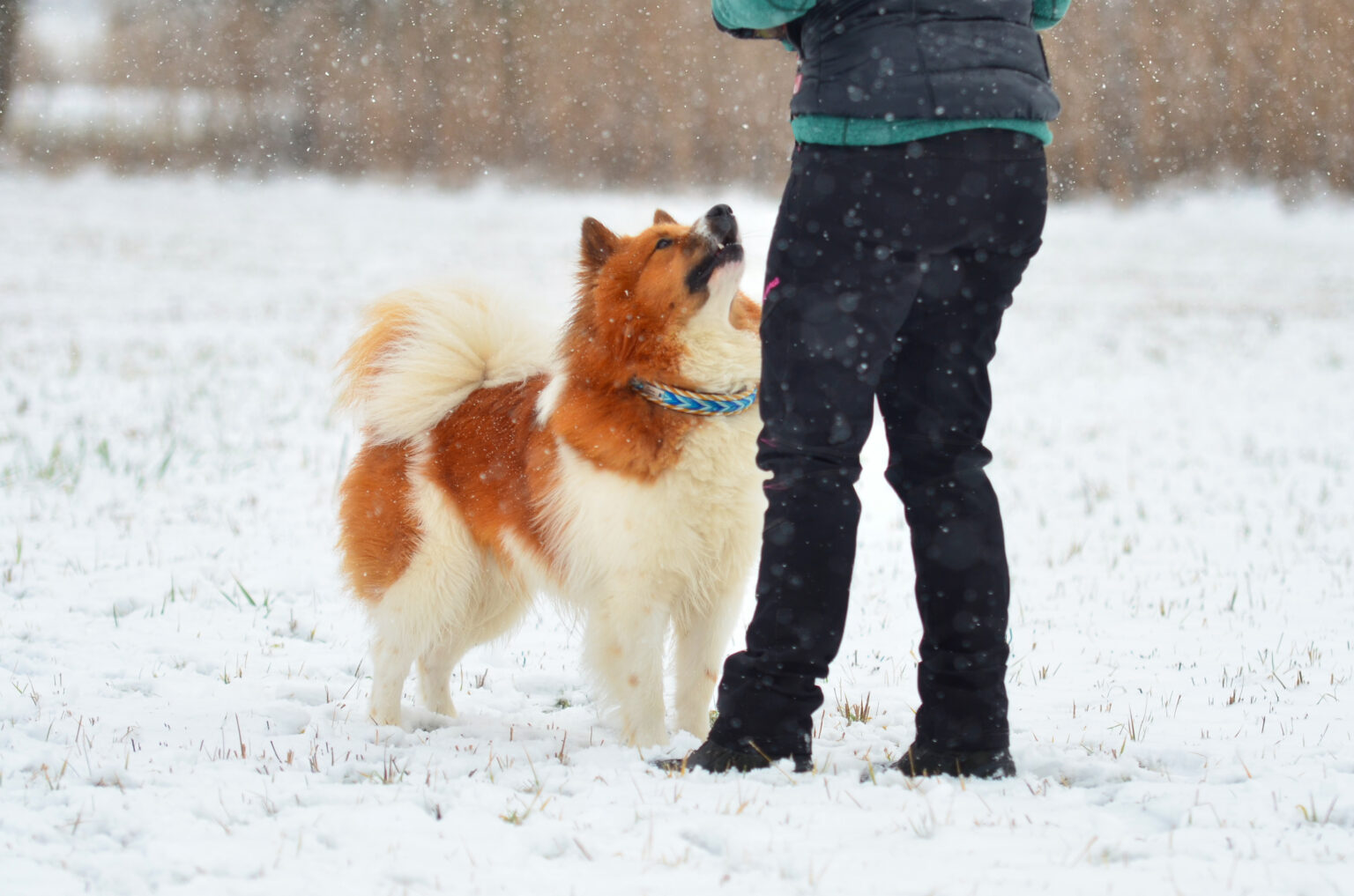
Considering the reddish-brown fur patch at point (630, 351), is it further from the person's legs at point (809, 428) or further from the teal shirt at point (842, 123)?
the teal shirt at point (842, 123)

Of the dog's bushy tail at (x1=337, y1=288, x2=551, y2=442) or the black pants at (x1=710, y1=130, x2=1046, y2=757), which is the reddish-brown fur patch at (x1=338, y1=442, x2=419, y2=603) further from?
the black pants at (x1=710, y1=130, x2=1046, y2=757)

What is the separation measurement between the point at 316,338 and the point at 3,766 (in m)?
9.38

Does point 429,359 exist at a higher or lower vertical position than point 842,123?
lower

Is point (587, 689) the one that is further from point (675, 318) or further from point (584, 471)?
point (675, 318)

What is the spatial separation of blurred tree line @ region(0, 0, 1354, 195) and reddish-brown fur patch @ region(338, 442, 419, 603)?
1903 cm

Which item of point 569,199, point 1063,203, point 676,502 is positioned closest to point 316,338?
point 676,502

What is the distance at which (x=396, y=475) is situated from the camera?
3248mm

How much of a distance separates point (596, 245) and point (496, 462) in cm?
66

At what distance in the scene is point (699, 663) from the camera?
121 inches

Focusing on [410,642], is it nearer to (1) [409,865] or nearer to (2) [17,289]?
(1) [409,865]

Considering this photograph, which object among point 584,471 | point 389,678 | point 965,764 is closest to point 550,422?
point 584,471

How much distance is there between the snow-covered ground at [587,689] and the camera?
189 cm

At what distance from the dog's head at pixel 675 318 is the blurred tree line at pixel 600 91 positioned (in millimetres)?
19142

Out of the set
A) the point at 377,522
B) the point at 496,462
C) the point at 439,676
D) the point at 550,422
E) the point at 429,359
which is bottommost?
the point at 439,676
